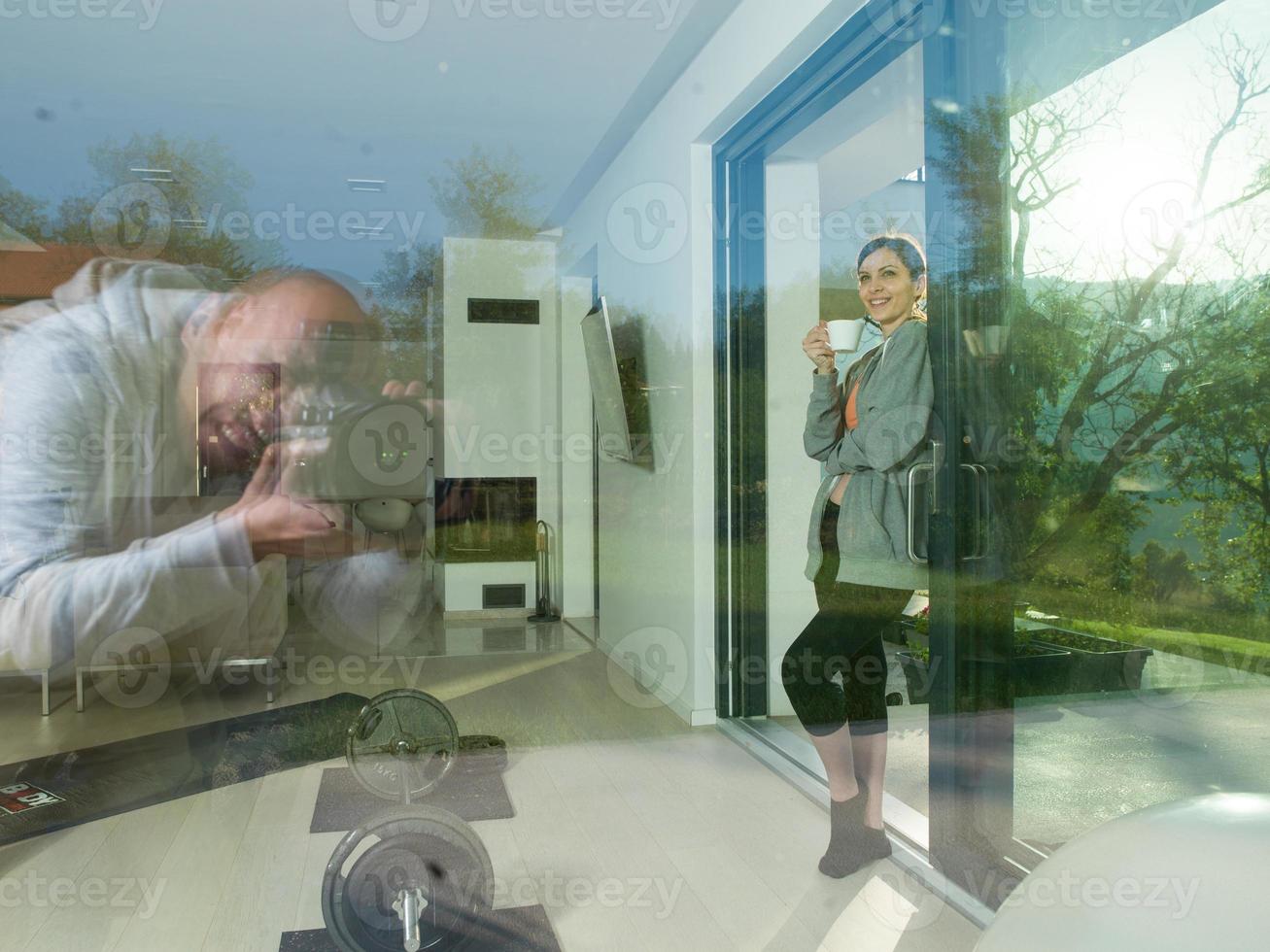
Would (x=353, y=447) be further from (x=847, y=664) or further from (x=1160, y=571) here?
(x=1160, y=571)

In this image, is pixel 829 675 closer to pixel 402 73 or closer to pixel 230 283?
pixel 230 283

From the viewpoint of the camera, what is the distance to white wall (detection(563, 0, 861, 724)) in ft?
11.0

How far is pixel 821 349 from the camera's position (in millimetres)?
2561

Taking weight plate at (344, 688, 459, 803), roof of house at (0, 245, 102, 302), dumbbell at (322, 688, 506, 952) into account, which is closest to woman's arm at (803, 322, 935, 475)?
dumbbell at (322, 688, 506, 952)

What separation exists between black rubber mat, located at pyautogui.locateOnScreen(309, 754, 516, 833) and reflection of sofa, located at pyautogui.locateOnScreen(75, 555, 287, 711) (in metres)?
0.43

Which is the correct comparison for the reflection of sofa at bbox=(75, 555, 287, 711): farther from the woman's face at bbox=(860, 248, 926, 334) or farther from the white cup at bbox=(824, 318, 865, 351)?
the woman's face at bbox=(860, 248, 926, 334)

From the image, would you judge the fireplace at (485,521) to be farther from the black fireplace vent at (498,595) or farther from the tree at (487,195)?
the tree at (487,195)

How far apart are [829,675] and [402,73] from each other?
2.08m

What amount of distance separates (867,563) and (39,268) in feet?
7.27

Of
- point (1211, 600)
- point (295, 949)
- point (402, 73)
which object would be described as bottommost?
point (295, 949)

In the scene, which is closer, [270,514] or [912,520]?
[270,514]

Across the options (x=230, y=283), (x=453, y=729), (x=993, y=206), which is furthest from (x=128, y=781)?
(x=993, y=206)

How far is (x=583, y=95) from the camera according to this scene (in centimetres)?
304

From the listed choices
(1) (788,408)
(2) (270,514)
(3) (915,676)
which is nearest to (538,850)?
(3) (915,676)
